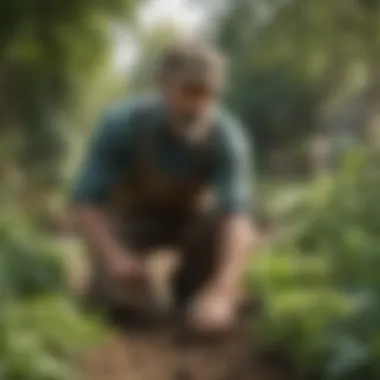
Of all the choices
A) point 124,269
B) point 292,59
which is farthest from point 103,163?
point 292,59

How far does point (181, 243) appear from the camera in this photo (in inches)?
51.6

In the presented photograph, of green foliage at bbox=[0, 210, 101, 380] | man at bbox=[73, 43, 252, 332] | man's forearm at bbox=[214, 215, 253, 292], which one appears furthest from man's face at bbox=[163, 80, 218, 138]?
green foliage at bbox=[0, 210, 101, 380]

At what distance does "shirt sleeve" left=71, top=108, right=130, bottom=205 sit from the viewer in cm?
118

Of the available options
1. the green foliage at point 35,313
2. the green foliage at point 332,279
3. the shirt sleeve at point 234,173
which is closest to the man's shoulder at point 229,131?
the shirt sleeve at point 234,173

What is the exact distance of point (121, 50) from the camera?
1188mm

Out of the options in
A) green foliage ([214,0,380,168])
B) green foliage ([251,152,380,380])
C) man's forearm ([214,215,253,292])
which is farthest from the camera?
man's forearm ([214,215,253,292])

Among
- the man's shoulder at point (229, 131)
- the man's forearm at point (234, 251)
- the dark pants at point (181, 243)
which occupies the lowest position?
the man's forearm at point (234, 251)

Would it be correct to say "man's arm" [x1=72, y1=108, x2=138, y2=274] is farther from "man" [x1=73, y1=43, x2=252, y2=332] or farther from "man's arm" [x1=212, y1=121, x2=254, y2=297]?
"man's arm" [x1=212, y1=121, x2=254, y2=297]

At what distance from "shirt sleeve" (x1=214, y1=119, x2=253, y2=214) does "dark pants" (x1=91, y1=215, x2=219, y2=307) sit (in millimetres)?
59

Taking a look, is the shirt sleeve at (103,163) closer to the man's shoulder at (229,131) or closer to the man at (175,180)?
the man at (175,180)

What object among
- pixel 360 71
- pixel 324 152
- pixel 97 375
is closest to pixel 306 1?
pixel 360 71

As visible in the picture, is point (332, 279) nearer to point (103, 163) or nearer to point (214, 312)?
point (214, 312)

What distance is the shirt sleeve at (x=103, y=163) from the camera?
1.18 metres

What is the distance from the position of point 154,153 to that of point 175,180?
0.16 ft
